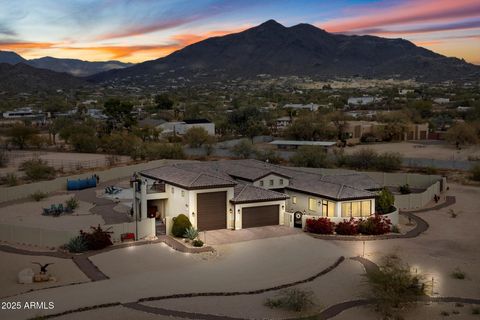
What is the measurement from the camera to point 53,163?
186ft

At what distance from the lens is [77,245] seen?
2531 centimetres

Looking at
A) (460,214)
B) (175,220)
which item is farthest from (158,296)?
(460,214)

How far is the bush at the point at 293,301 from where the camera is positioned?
18547 mm

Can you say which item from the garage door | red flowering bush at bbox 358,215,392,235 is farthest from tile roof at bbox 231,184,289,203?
red flowering bush at bbox 358,215,392,235

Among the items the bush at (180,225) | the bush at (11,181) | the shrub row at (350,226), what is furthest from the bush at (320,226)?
the bush at (11,181)

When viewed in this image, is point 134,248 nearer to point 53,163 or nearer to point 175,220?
point 175,220

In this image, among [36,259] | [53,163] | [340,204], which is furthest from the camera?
[53,163]

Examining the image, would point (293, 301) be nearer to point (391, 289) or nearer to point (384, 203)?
point (391, 289)

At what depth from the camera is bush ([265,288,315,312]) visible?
18547mm

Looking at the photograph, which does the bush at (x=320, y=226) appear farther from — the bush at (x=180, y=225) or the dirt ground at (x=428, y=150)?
the dirt ground at (x=428, y=150)

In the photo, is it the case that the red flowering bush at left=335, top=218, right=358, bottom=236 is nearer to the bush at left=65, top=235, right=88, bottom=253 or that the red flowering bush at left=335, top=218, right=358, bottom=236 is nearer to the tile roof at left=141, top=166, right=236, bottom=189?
the tile roof at left=141, top=166, right=236, bottom=189

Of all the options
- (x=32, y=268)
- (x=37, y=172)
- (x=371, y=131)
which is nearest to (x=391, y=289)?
(x=32, y=268)

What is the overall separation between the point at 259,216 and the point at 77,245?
29.6ft

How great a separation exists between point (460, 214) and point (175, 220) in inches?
661
